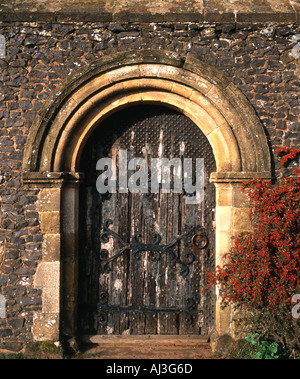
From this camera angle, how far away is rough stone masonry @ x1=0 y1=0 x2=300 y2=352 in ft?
15.2

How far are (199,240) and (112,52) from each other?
8.72 feet

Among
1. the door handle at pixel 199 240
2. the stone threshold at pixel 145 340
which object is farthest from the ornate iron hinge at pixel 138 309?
the door handle at pixel 199 240

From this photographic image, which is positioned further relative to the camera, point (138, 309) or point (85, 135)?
point (138, 309)

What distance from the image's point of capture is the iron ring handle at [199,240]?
4988mm

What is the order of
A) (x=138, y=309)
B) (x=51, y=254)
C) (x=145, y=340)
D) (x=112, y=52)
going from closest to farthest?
(x=51, y=254)
(x=112, y=52)
(x=145, y=340)
(x=138, y=309)

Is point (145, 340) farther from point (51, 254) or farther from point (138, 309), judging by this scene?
point (51, 254)

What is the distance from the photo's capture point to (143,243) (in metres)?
5.01

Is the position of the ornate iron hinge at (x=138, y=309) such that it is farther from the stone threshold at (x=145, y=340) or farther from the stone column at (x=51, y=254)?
the stone column at (x=51, y=254)

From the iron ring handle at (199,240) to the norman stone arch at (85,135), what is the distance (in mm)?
294

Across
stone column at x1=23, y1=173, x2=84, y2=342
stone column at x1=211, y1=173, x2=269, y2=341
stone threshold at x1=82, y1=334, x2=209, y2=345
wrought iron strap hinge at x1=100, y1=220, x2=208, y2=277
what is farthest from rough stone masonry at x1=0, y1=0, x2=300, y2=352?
stone threshold at x1=82, y1=334, x2=209, y2=345

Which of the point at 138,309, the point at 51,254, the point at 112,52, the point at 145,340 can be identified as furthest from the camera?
the point at 138,309

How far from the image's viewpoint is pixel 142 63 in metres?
4.64

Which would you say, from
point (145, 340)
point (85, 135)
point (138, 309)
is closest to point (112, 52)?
point (85, 135)

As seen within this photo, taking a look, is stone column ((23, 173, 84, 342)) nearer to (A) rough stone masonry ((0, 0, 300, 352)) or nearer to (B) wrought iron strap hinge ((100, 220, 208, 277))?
(A) rough stone masonry ((0, 0, 300, 352))
